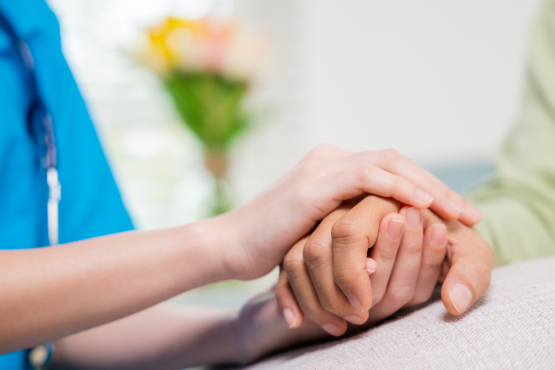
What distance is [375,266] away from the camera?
41 centimetres

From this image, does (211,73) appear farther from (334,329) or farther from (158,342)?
(334,329)

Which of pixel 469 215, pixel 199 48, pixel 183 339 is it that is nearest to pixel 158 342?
pixel 183 339

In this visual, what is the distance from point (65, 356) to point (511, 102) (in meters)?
2.09

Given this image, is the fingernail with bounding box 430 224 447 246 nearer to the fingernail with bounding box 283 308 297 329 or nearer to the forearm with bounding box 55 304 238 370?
the fingernail with bounding box 283 308 297 329

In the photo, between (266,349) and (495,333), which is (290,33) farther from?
(495,333)

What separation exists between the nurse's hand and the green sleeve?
19 cm

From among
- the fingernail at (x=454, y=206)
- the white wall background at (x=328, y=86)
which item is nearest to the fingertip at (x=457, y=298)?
the fingernail at (x=454, y=206)

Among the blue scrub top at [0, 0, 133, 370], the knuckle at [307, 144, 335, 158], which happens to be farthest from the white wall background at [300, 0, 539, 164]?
the knuckle at [307, 144, 335, 158]

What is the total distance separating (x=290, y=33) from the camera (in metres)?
2.30

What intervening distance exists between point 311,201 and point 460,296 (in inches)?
6.2

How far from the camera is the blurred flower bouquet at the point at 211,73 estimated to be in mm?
1436

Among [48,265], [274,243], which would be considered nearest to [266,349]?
[274,243]

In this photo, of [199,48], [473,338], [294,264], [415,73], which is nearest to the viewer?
[473,338]

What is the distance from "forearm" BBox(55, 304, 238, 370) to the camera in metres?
0.60
